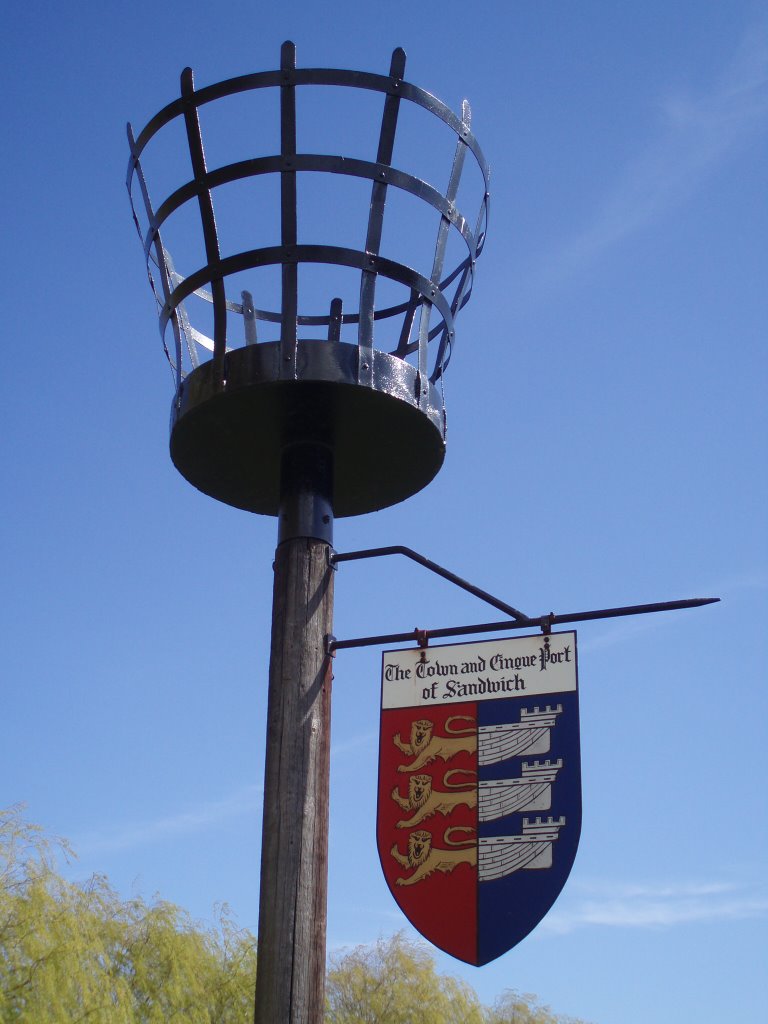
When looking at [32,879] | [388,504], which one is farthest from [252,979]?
[388,504]

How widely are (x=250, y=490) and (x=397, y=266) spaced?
1.21 metres

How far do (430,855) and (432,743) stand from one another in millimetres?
394

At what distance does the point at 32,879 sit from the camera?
12.4 m

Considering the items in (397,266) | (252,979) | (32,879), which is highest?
(397,266)

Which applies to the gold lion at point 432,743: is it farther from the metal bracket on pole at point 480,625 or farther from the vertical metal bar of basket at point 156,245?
the vertical metal bar of basket at point 156,245

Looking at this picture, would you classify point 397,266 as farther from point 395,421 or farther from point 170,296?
point 170,296

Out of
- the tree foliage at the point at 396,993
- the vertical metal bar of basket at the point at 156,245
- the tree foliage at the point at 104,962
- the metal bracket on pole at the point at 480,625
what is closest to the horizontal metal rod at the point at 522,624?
the metal bracket on pole at the point at 480,625

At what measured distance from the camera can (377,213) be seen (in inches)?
185

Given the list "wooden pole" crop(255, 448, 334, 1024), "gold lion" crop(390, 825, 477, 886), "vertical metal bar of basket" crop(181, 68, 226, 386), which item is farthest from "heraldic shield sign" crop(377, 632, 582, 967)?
"vertical metal bar of basket" crop(181, 68, 226, 386)

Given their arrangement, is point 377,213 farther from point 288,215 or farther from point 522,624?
point 522,624

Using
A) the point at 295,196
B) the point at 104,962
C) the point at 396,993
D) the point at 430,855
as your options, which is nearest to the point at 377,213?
the point at 295,196

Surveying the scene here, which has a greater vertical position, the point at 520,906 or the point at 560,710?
the point at 560,710

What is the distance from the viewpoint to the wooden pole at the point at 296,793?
418 centimetres

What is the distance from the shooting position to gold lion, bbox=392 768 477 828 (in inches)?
170
